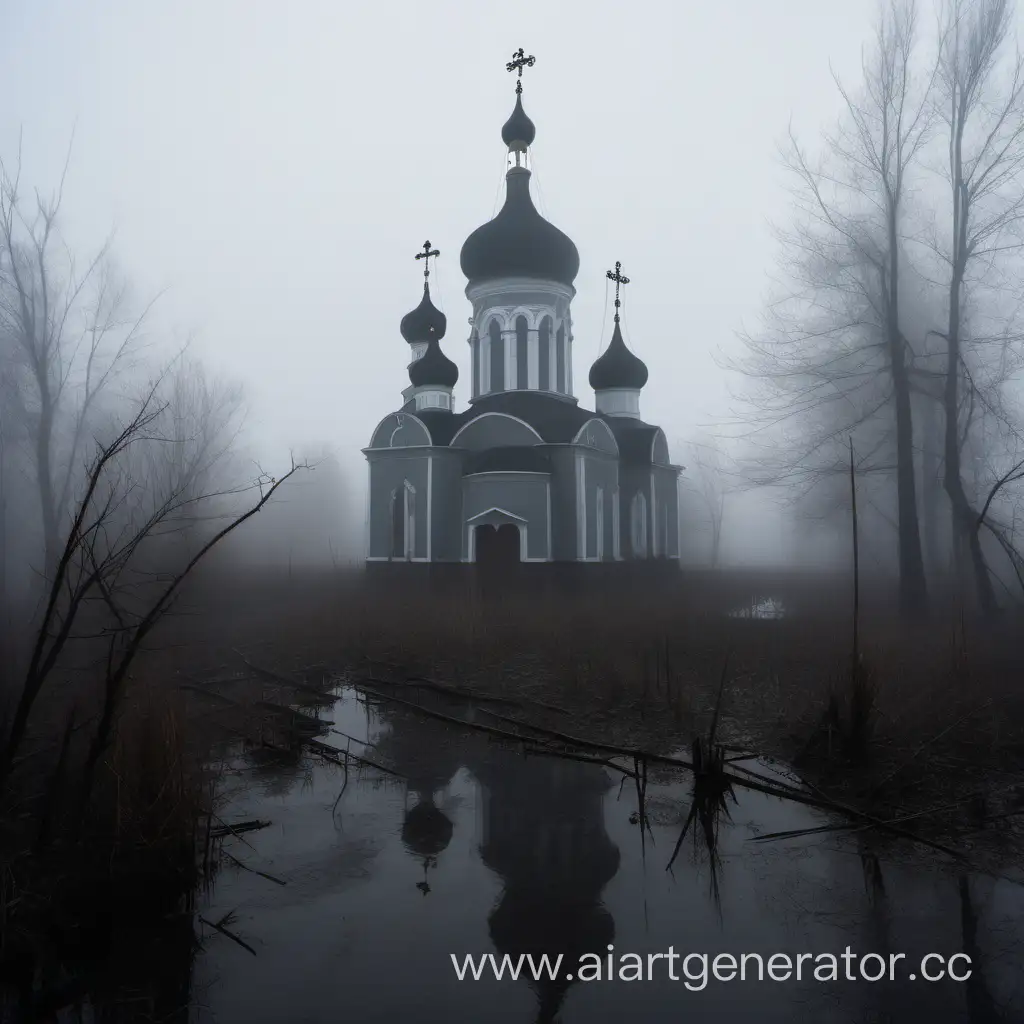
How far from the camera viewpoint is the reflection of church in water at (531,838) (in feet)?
12.7

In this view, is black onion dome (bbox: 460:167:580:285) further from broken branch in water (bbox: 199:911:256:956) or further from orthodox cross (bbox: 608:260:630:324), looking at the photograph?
broken branch in water (bbox: 199:911:256:956)

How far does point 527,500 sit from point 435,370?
5829 mm

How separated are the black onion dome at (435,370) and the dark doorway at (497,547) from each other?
5395 millimetres

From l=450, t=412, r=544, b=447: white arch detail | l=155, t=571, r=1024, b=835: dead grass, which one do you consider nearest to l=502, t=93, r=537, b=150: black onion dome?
l=450, t=412, r=544, b=447: white arch detail

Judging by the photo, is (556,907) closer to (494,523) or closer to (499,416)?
(494,523)

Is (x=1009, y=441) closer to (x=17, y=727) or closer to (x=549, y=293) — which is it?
(x=549, y=293)

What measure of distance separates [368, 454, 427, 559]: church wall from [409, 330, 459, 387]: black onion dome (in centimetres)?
328

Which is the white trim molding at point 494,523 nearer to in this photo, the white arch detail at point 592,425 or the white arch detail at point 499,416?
the white arch detail at point 499,416

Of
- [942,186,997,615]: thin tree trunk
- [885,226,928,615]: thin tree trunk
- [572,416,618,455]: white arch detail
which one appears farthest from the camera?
[572,416,618,455]: white arch detail

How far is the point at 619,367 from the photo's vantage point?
957 inches

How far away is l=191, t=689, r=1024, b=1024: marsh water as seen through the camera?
333 centimetres

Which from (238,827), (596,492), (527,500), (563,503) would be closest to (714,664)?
(238,827)

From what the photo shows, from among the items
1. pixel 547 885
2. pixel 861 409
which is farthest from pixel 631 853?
pixel 861 409

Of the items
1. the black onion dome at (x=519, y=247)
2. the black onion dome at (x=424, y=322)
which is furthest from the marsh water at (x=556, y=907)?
the black onion dome at (x=424, y=322)
